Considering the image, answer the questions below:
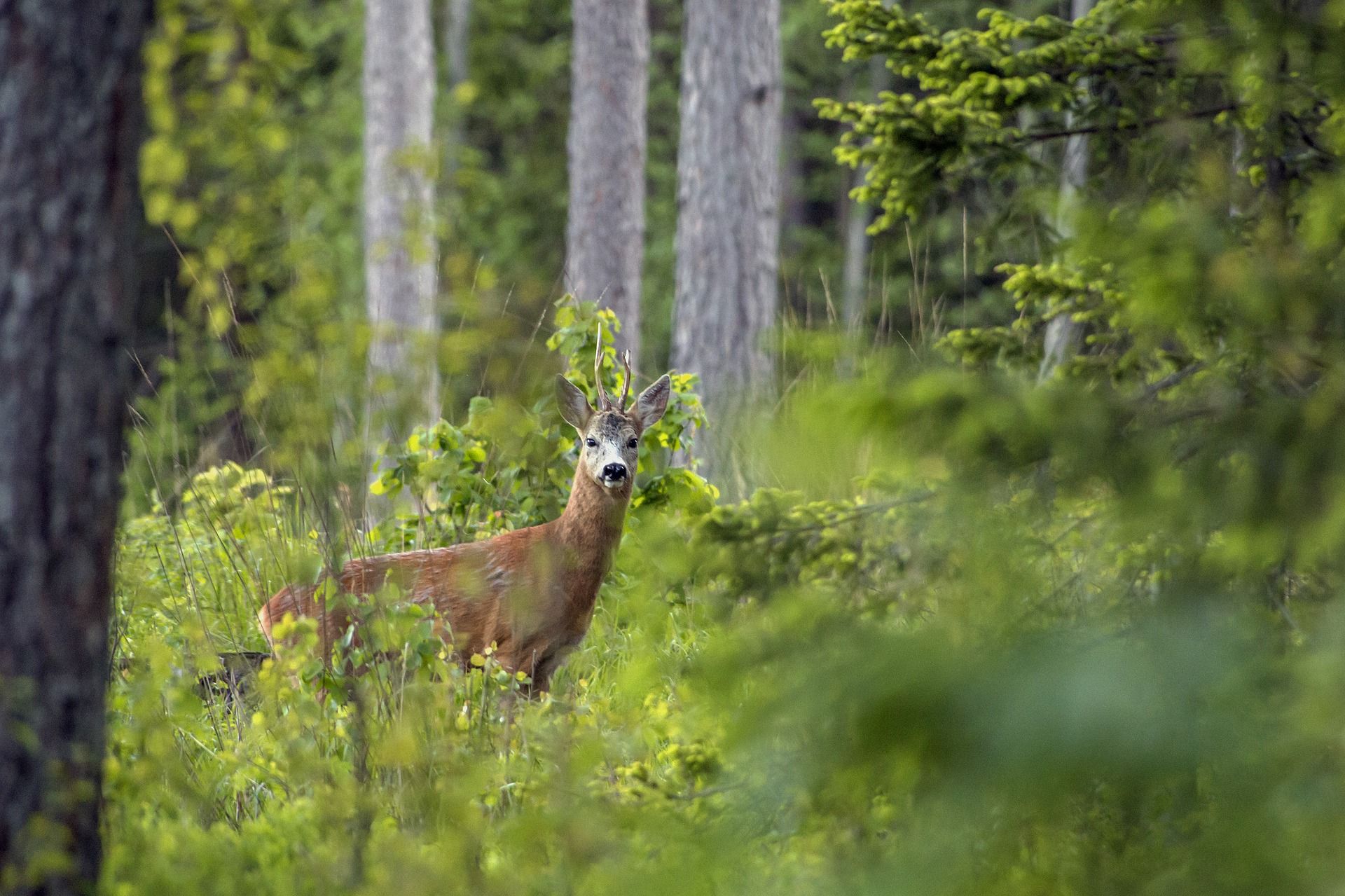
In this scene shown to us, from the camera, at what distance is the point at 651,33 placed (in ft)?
80.2

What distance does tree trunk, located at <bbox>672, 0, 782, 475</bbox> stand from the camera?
10.8m

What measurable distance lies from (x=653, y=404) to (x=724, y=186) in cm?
527

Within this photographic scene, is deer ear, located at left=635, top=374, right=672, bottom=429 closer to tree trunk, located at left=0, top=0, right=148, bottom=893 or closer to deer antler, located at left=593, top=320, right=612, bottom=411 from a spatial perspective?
deer antler, located at left=593, top=320, right=612, bottom=411

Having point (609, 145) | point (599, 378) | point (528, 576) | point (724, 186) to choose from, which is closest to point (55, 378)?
point (528, 576)

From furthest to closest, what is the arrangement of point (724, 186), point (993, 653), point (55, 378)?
point (724, 186) → point (55, 378) → point (993, 653)

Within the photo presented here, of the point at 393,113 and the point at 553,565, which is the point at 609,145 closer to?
the point at 393,113

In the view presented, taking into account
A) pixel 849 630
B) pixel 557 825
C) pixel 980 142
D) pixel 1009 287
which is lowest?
pixel 557 825

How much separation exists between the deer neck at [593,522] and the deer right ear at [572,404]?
22cm

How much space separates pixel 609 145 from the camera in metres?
12.3

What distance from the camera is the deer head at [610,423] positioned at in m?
5.54

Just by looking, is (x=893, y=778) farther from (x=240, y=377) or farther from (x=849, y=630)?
(x=240, y=377)

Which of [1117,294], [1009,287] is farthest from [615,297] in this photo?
[1117,294]

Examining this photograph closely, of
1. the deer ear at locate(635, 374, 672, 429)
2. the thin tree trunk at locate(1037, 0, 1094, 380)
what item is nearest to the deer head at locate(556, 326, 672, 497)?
the deer ear at locate(635, 374, 672, 429)

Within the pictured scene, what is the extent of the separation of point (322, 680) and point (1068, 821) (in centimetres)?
241
